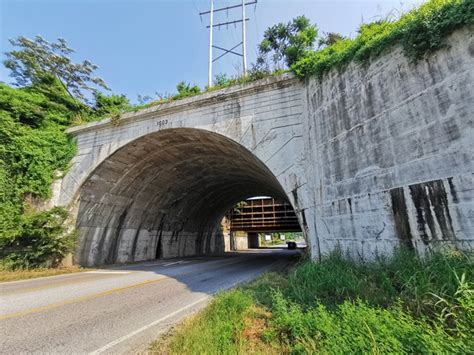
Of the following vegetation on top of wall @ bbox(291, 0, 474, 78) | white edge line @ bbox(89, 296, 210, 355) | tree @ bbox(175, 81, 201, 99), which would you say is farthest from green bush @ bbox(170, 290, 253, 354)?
tree @ bbox(175, 81, 201, 99)

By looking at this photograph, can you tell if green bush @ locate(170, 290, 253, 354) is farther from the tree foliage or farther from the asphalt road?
the tree foliage

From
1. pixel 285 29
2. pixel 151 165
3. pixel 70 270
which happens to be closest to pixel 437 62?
pixel 285 29

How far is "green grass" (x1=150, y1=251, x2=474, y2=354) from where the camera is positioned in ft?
9.05

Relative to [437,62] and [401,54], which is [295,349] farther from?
[401,54]

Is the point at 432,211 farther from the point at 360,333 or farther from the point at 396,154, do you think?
the point at 360,333

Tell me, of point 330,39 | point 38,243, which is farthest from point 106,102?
point 330,39

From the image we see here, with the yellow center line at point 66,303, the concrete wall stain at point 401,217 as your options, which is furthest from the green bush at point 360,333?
the yellow center line at point 66,303

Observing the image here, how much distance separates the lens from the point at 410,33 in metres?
5.73

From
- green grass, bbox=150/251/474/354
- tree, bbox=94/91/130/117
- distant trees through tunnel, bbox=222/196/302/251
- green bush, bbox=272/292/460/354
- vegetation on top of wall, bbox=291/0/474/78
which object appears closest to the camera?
green bush, bbox=272/292/460/354

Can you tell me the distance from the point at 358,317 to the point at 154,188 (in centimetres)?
1438

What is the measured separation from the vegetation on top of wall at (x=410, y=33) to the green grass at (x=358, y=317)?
417 cm

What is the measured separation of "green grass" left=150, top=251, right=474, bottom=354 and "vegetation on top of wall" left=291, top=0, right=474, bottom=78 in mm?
4172

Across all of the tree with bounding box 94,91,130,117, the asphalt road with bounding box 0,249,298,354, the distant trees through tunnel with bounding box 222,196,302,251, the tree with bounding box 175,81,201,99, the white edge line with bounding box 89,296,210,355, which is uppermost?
the tree with bounding box 94,91,130,117

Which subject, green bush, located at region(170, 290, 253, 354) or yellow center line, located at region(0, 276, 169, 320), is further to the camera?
yellow center line, located at region(0, 276, 169, 320)
